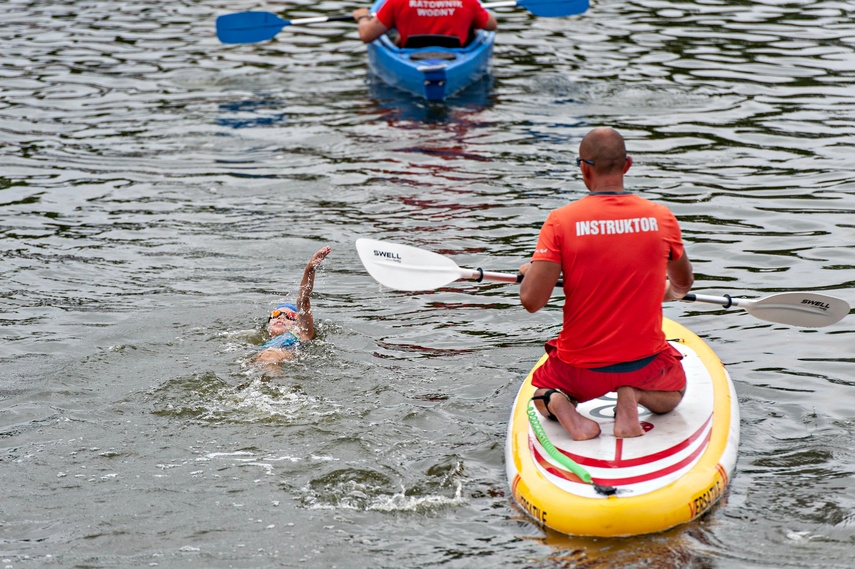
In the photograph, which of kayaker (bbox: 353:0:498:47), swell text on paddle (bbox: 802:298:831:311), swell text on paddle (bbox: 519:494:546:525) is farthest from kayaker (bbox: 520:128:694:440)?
kayaker (bbox: 353:0:498:47)

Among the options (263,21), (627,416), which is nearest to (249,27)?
(263,21)

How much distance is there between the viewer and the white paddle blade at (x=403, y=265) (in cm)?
574

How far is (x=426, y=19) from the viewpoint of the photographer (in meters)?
12.2

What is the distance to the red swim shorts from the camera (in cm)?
477

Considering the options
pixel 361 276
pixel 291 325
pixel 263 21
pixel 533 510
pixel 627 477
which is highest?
pixel 263 21

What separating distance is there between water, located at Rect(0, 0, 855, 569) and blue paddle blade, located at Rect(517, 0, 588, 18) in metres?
0.66

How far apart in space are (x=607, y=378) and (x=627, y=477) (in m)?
0.47

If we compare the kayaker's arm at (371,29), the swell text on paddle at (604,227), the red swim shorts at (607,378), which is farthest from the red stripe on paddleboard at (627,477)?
the kayaker's arm at (371,29)

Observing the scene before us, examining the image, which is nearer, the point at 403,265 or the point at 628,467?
the point at 628,467

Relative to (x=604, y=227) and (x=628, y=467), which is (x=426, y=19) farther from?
(x=628, y=467)

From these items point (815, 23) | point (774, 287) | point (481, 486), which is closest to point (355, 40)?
point (815, 23)

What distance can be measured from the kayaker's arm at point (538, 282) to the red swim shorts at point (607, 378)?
0.36 m

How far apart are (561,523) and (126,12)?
15.0 metres

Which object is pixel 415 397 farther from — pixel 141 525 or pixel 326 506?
pixel 141 525
